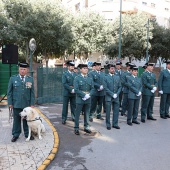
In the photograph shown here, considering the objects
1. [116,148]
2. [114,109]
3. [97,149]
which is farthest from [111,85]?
[97,149]

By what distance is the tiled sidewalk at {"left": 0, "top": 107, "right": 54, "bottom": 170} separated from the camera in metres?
4.97

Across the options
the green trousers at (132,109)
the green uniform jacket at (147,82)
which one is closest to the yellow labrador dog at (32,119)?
the green trousers at (132,109)

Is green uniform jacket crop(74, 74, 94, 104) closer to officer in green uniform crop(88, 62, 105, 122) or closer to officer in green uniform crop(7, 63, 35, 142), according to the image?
officer in green uniform crop(7, 63, 35, 142)

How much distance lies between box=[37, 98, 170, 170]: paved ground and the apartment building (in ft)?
94.7

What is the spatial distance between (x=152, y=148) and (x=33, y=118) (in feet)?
10.0

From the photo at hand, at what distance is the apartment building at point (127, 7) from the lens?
3847cm

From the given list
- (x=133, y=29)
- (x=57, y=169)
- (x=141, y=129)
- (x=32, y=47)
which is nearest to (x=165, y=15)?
(x=133, y=29)

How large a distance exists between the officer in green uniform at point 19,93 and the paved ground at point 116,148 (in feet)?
4.25

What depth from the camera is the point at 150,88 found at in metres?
8.66

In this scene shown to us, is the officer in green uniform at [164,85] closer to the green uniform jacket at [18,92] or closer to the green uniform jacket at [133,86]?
the green uniform jacket at [133,86]

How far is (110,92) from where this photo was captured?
7.60 metres

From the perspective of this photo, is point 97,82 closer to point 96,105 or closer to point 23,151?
point 96,105

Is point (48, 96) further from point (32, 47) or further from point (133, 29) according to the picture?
point (133, 29)

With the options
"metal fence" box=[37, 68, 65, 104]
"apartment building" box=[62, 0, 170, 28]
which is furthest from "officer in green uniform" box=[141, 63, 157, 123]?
"apartment building" box=[62, 0, 170, 28]
